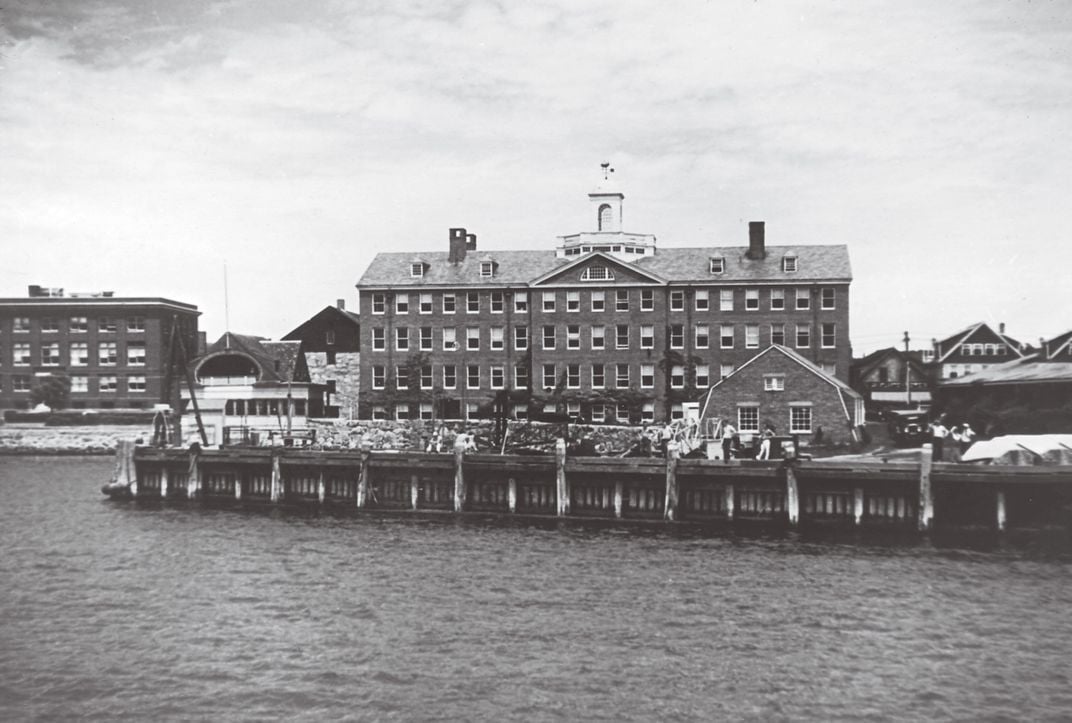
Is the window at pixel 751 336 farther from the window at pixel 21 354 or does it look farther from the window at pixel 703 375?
the window at pixel 21 354

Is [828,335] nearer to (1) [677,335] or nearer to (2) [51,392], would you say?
(1) [677,335]

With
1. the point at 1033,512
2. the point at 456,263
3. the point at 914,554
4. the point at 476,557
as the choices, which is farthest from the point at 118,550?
the point at 456,263

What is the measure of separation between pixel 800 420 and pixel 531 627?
36.9 meters

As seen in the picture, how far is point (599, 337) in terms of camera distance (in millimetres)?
74750

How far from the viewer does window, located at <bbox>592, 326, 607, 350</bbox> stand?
74.7 meters

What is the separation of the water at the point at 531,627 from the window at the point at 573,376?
37690mm

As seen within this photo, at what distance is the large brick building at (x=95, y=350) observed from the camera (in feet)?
268

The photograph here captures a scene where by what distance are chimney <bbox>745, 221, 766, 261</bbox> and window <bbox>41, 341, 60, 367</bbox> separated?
53795 millimetres

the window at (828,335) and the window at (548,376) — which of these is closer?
the window at (828,335)

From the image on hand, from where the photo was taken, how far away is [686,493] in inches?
1522

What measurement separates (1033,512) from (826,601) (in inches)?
471

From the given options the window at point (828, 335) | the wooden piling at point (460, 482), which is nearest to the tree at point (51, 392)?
the wooden piling at point (460, 482)

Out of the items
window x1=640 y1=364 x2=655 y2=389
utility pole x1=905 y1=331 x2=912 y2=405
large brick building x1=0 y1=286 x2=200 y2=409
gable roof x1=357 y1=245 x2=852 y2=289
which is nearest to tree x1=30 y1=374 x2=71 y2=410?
large brick building x1=0 y1=286 x2=200 y2=409

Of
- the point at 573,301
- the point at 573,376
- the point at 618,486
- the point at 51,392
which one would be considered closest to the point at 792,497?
the point at 618,486
